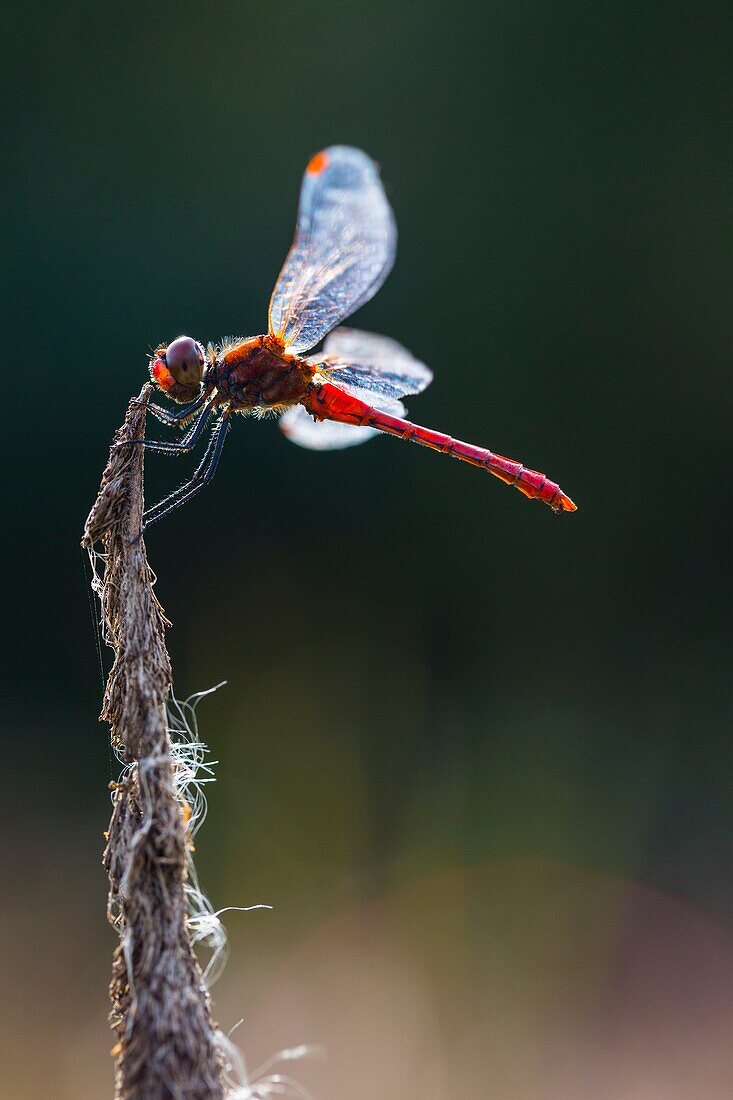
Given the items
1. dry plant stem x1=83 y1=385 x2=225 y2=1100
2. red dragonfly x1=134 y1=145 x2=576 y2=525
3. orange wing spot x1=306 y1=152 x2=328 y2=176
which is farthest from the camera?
orange wing spot x1=306 y1=152 x2=328 y2=176

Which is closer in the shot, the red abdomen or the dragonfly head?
the dragonfly head

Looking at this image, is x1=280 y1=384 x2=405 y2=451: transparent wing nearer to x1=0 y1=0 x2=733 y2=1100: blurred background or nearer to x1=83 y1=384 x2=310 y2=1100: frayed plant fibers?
x1=83 y1=384 x2=310 y2=1100: frayed plant fibers

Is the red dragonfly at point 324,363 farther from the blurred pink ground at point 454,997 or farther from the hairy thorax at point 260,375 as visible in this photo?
the blurred pink ground at point 454,997

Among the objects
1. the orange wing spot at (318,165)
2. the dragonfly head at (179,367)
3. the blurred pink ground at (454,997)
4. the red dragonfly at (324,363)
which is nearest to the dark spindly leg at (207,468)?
the red dragonfly at (324,363)

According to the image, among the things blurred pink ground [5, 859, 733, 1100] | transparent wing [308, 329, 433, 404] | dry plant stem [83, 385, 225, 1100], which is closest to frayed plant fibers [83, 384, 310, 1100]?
dry plant stem [83, 385, 225, 1100]

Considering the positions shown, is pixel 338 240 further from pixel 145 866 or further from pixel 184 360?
pixel 145 866

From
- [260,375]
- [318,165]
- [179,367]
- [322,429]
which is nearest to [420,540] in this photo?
[322,429]

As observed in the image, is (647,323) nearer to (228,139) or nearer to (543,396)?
(543,396)

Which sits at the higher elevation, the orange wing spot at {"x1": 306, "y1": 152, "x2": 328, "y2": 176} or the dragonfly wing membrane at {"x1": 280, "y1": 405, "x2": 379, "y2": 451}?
the orange wing spot at {"x1": 306, "y1": 152, "x2": 328, "y2": 176}
